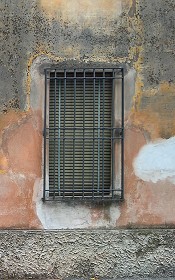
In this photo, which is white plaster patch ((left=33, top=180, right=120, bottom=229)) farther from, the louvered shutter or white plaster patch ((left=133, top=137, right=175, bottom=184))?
white plaster patch ((left=133, top=137, right=175, bottom=184))

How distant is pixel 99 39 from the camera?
7035mm

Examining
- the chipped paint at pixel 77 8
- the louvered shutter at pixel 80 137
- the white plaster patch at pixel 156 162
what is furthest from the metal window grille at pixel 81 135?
the chipped paint at pixel 77 8

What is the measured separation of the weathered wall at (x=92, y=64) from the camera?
23.0ft

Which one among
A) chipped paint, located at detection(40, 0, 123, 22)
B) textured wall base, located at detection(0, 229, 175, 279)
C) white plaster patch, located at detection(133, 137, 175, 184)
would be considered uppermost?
chipped paint, located at detection(40, 0, 123, 22)

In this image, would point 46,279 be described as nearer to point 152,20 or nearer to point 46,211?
point 46,211

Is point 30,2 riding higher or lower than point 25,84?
higher

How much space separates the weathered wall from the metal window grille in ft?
0.44

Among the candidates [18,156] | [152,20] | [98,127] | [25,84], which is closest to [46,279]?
[18,156]

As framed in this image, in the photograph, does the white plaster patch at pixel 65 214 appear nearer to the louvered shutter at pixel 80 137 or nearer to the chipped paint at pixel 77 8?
the louvered shutter at pixel 80 137

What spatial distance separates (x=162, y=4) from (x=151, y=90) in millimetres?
1111

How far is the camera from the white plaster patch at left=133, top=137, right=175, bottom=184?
705 centimetres

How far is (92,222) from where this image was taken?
7.06m

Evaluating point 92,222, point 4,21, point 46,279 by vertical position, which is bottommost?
point 46,279

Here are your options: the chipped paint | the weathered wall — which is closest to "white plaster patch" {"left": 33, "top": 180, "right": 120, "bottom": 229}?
the weathered wall
